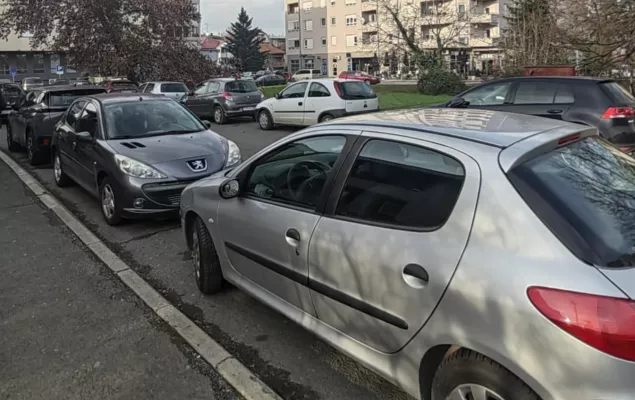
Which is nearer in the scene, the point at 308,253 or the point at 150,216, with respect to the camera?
the point at 308,253

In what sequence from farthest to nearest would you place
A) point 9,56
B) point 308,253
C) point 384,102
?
point 9,56
point 384,102
point 308,253

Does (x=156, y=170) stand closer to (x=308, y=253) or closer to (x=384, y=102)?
(x=308, y=253)

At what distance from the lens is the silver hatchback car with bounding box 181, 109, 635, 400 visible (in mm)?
1928

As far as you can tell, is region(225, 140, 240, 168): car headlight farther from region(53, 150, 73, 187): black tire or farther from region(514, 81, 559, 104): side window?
region(514, 81, 559, 104): side window

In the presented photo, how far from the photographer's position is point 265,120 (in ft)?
55.6

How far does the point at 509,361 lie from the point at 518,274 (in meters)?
0.34

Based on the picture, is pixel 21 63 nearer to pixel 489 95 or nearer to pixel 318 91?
pixel 318 91

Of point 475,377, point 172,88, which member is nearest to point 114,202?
point 475,377

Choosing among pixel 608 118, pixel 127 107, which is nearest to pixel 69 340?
pixel 127 107

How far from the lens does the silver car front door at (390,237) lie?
236 cm

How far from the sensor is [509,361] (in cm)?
205

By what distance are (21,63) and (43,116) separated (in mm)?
61749

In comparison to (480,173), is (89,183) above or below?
below

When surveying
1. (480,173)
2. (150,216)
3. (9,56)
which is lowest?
(150,216)
